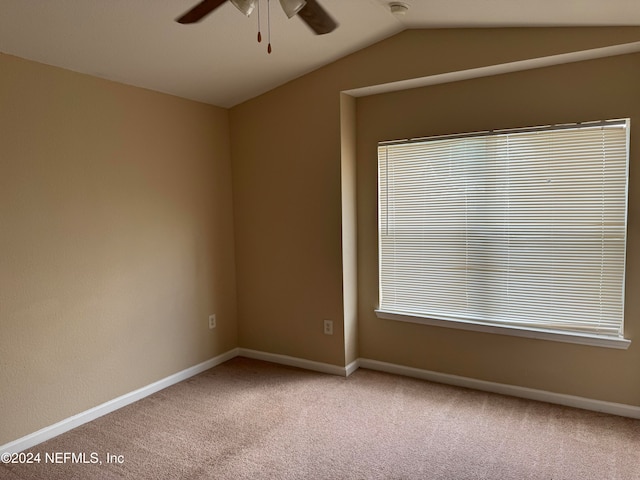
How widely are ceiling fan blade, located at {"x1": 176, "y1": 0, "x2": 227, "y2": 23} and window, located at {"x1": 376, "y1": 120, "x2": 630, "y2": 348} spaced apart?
189 cm

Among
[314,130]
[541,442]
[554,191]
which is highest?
[314,130]

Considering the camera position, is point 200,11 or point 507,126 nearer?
point 200,11

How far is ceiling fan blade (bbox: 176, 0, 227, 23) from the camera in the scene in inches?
71.7

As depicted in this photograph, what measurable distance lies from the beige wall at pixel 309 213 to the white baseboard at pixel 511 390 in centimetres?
6

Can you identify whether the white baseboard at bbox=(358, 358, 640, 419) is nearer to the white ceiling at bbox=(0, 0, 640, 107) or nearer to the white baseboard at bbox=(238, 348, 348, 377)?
the white baseboard at bbox=(238, 348, 348, 377)

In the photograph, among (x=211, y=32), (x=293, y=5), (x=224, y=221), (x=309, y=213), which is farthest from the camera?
(x=224, y=221)

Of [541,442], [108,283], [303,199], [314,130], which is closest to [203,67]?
[314,130]

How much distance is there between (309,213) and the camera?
12.0 feet

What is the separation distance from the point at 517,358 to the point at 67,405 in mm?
2928

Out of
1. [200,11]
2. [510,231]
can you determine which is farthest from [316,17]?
[510,231]

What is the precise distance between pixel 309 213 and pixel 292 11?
6.53 ft

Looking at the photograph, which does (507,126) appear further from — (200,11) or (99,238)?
(99,238)

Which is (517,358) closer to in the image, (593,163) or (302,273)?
(593,163)

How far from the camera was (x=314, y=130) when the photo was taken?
3.57 meters
